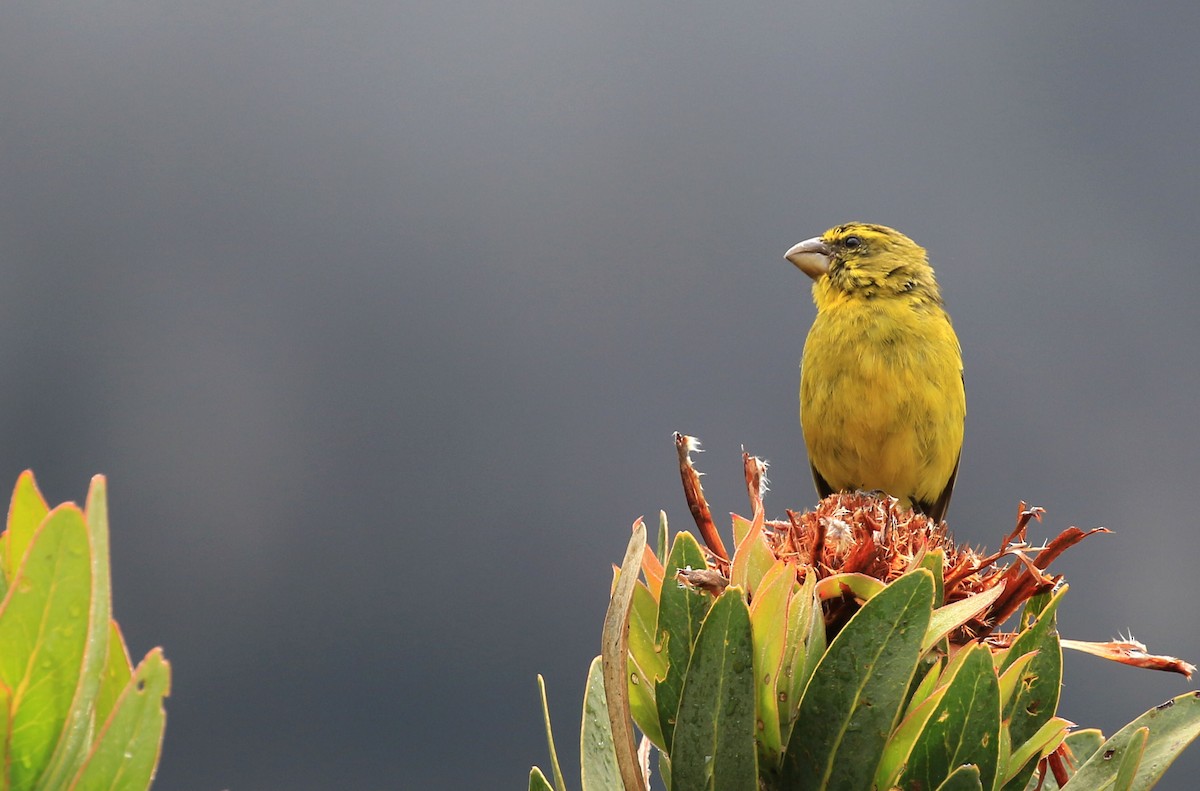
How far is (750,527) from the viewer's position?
166cm

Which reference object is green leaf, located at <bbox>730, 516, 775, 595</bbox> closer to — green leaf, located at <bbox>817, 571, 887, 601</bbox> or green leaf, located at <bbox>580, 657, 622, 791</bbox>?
green leaf, located at <bbox>817, 571, 887, 601</bbox>

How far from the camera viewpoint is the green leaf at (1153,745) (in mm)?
1677

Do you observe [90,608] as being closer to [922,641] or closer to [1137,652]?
[922,641]

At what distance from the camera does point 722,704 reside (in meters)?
1.46

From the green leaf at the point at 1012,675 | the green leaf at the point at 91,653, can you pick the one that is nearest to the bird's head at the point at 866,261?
the green leaf at the point at 1012,675

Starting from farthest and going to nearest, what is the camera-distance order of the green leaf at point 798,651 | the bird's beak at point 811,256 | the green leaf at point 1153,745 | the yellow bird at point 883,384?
the bird's beak at point 811,256 < the yellow bird at point 883,384 < the green leaf at point 1153,745 < the green leaf at point 798,651

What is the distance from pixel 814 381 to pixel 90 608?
11.3ft

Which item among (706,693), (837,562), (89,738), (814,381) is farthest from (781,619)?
(814,381)

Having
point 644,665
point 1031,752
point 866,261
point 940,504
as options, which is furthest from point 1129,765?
point 940,504

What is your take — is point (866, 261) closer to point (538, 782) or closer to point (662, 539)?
point (662, 539)

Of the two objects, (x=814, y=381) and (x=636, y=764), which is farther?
(x=814, y=381)

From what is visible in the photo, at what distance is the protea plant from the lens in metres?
1.46

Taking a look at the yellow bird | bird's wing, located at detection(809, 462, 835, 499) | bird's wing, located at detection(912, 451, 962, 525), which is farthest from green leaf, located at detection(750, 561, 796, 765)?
bird's wing, located at detection(912, 451, 962, 525)

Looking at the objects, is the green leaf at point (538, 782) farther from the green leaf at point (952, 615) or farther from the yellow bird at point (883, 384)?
the yellow bird at point (883, 384)
